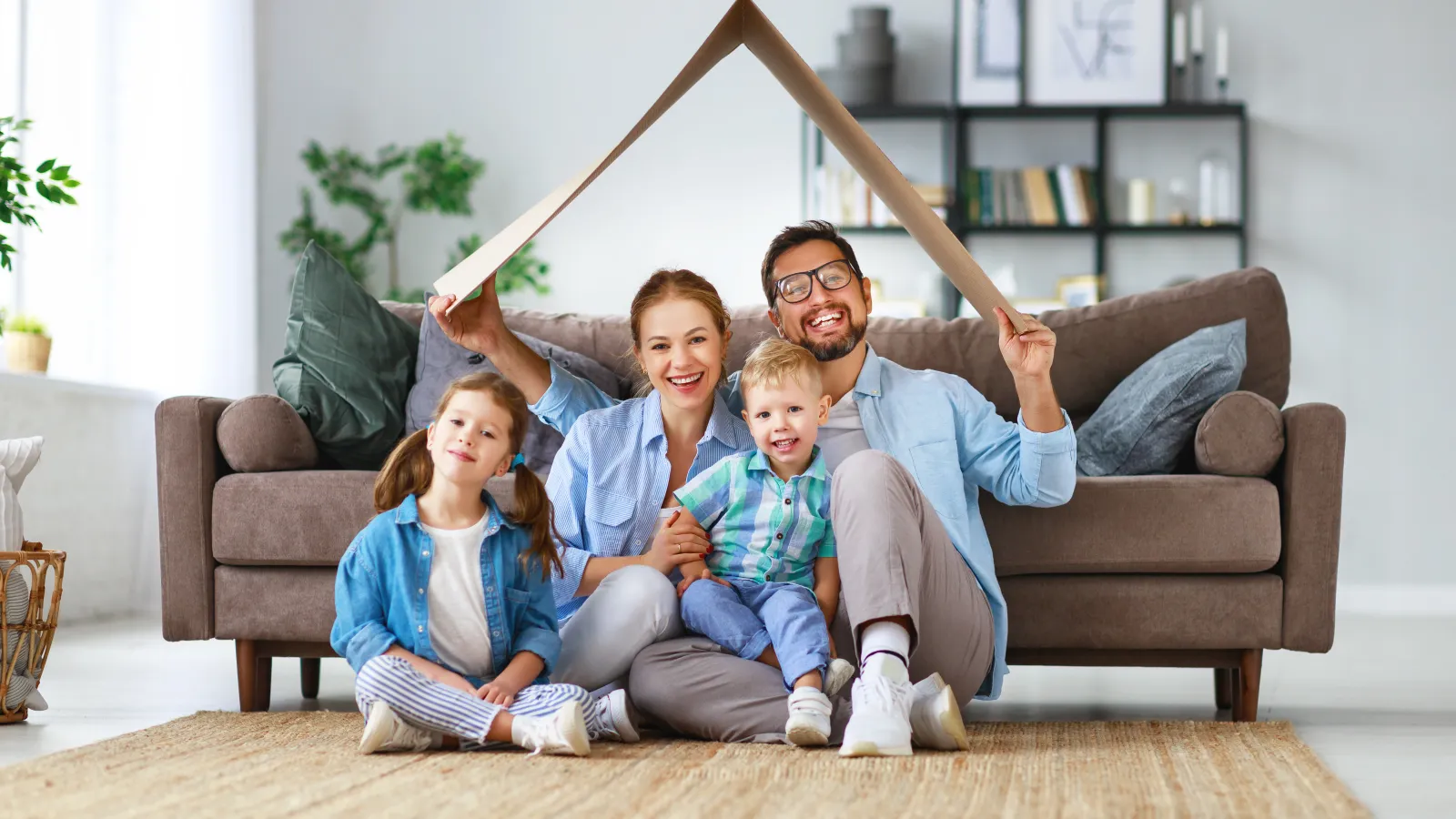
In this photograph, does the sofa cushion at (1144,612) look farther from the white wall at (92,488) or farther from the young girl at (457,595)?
A: the white wall at (92,488)

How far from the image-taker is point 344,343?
255 cm

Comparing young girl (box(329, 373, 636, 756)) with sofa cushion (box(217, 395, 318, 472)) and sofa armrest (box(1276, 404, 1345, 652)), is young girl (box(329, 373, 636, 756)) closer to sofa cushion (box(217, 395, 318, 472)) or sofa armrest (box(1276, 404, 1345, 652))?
sofa cushion (box(217, 395, 318, 472))

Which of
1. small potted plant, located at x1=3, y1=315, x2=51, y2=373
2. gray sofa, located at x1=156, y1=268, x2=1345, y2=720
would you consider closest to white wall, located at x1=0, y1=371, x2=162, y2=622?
small potted plant, located at x1=3, y1=315, x2=51, y2=373

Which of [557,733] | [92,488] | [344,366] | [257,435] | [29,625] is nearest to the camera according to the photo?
[557,733]

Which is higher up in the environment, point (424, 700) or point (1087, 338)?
point (1087, 338)

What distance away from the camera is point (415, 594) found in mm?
1727

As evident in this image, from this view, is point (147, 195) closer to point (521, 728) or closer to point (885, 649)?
point (521, 728)

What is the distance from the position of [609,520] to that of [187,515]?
83cm

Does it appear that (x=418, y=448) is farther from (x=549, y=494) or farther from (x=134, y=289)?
(x=134, y=289)

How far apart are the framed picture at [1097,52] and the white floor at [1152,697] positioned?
224cm

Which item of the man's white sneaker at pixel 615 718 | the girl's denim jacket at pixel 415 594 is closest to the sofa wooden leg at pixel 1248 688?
the man's white sneaker at pixel 615 718

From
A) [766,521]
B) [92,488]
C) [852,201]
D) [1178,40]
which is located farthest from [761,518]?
[1178,40]

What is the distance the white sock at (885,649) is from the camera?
1.60 meters

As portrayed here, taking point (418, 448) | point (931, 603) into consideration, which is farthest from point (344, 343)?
point (931, 603)
